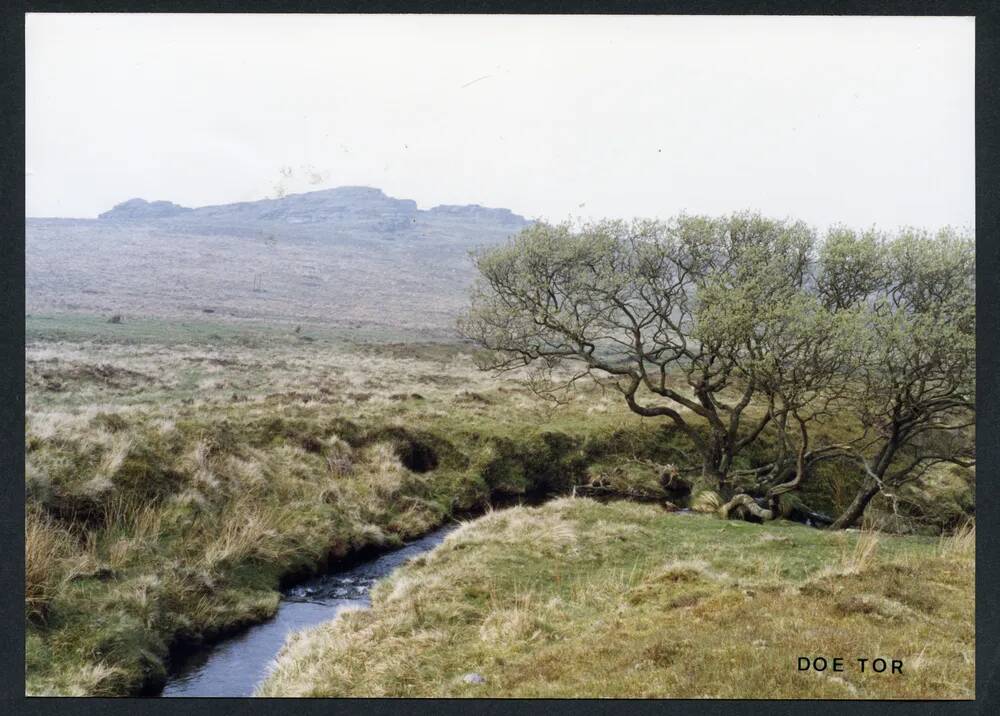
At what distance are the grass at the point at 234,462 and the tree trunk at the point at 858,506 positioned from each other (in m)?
1.22

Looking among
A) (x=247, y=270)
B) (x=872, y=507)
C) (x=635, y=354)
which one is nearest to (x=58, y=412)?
(x=247, y=270)

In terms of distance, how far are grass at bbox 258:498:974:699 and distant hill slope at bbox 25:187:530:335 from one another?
3.76 m

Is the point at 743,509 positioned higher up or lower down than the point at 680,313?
lower down

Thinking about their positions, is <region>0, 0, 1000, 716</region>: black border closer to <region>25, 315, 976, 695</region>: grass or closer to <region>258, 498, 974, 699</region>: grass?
<region>25, 315, 976, 695</region>: grass

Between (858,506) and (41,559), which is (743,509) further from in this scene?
(41,559)

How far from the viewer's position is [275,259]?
33.2ft

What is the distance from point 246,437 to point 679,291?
6.33 m

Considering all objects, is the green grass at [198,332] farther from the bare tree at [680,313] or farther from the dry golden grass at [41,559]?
the dry golden grass at [41,559]

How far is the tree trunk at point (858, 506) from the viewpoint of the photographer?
9.51 m

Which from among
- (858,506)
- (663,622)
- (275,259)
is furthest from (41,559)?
(858,506)

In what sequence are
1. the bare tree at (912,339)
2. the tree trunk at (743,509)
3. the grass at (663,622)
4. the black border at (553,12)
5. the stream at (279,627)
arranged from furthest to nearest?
1. the tree trunk at (743,509)
2. the bare tree at (912,339)
3. the black border at (553,12)
4. the stream at (279,627)
5. the grass at (663,622)

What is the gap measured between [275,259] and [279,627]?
4.92m

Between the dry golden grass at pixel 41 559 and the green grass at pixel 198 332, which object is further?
the green grass at pixel 198 332

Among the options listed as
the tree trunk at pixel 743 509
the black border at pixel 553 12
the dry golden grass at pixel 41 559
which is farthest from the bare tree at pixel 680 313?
the dry golden grass at pixel 41 559
